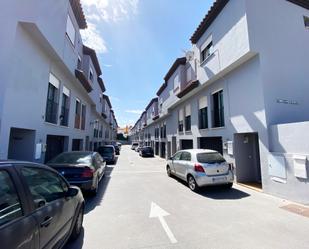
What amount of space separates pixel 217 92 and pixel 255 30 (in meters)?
4.04

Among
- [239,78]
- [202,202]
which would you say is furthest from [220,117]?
[202,202]

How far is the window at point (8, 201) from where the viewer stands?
1765mm

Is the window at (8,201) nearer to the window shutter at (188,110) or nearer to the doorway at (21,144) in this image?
the doorway at (21,144)

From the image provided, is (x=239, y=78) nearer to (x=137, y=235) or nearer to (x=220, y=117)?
(x=220, y=117)

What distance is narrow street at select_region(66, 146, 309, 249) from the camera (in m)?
3.63

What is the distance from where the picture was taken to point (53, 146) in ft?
35.1

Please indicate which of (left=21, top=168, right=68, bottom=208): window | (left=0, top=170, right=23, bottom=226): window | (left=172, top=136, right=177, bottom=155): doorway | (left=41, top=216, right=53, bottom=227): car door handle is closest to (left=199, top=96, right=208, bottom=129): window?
(left=172, top=136, right=177, bottom=155): doorway

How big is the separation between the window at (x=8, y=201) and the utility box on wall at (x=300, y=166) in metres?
7.18

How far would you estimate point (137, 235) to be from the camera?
391 centimetres

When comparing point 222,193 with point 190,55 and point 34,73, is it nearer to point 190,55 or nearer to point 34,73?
point 34,73

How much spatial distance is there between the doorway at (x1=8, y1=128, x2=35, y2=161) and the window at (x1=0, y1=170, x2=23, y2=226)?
237 inches

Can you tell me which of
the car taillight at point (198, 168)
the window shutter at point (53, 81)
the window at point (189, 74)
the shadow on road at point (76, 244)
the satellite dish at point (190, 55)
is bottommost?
the shadow on road at point (76, 244)

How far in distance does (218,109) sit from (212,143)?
8.02 feet

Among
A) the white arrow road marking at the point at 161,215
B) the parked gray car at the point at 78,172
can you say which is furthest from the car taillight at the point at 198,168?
the parked gray car at the point at 78,172
